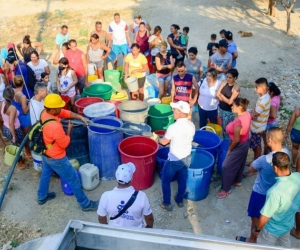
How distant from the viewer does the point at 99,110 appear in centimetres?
633

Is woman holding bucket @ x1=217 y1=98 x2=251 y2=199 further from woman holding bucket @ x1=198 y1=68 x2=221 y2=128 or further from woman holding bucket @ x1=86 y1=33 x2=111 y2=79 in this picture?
woman holding bucket @ x1=86 y1=33 x2=111 y2=79

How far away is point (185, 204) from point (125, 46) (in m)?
5.90

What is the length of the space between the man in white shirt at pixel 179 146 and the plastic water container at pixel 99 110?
65.1 inches

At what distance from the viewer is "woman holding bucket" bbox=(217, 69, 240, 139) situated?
245 inches

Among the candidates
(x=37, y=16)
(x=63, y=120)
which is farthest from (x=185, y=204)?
(x=37, y=16)

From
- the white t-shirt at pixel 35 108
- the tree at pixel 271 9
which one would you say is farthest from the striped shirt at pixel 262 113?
the tree at pixel 271 9

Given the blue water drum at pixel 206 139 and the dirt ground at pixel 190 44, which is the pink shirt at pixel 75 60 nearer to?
the dirt ground at pixel 190 44

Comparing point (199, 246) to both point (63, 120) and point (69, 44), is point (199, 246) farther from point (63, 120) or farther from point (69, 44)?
point (69, 44)

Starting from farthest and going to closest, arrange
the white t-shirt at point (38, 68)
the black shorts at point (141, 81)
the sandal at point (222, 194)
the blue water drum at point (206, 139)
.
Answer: the black shorts at point (141, 81) < the white t-shirt at point (38, 68) < the blue water drum at point (206, 139) < the sandal at point (222, 194)

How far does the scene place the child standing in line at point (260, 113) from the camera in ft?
18.4

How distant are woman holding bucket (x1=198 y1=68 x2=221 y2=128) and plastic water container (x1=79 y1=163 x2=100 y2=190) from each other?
238 cm

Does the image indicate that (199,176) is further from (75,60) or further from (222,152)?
(75,60)

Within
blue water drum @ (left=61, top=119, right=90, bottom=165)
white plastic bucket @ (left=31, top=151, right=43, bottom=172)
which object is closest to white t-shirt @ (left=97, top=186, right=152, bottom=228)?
blue water drum @ (left=61, top=119, right=90, bottom=165)

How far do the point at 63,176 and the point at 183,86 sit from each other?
295cm
